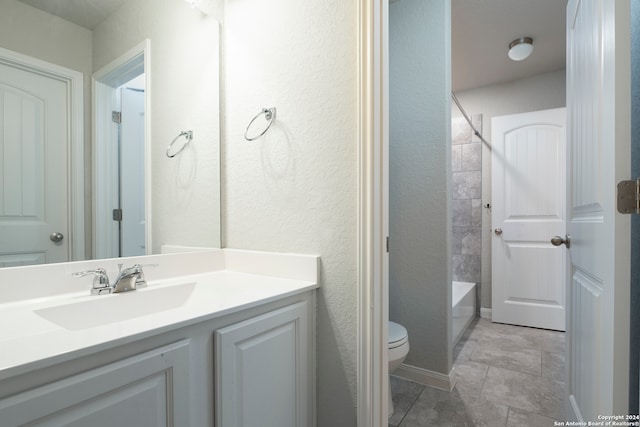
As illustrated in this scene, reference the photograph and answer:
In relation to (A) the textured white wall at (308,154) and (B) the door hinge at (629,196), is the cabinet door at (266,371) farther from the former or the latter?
(B) the door hinge at (629,196)

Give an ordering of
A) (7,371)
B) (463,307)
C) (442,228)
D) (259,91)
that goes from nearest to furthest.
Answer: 1. (7,371)
2. (259,91)
3. (442,228)
4. (463,307)

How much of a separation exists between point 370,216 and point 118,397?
2.65 feet

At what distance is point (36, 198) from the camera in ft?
3.21

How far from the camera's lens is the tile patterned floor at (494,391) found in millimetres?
1527

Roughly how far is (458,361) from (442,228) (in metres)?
1.03

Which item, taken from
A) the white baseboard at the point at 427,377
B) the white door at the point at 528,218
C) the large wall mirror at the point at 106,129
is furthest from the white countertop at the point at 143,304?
the white door at the point at 528,218

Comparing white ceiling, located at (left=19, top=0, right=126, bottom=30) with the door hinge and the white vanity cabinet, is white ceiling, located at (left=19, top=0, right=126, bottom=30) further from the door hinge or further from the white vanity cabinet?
the door hinge

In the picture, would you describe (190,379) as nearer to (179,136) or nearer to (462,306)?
(179,136)

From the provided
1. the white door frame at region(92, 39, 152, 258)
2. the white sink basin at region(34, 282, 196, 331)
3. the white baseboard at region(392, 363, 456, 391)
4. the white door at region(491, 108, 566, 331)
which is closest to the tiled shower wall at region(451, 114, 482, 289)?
the white door at region(491, 108, 566, 331)

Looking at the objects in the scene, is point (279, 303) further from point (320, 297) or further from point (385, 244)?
point (385, 244)

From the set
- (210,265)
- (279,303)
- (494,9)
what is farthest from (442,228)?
(494,9)

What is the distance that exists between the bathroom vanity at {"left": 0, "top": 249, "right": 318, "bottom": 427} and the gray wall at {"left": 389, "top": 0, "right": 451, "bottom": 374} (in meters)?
0.97

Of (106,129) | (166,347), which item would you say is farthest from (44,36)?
(166,347)

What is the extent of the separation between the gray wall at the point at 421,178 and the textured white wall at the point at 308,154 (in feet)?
3.02
